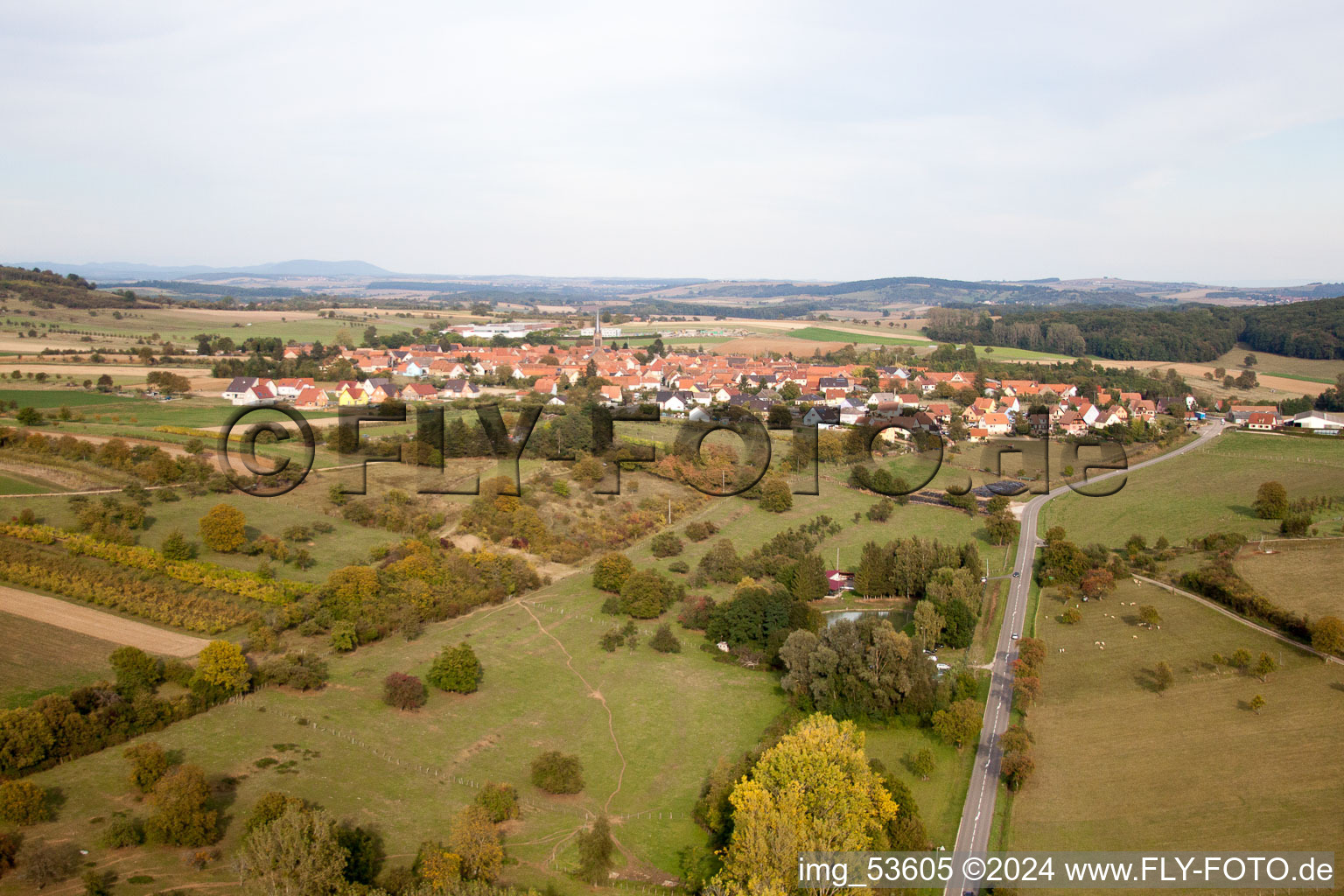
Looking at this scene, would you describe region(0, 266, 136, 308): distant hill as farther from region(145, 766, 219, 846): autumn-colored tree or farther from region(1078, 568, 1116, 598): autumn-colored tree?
region(1078, 568, 1116, 598): autumn-colored tree

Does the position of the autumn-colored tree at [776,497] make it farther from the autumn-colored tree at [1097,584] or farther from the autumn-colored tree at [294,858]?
the autumn-colored tree at [294,858]

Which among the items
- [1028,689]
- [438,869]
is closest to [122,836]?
[438,869]

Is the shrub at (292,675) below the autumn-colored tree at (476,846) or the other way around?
the other way around

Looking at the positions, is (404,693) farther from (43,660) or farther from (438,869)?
(43,660)

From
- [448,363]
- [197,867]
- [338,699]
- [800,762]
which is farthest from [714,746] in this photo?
[448,363]

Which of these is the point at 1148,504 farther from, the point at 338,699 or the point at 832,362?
the point at 832,362

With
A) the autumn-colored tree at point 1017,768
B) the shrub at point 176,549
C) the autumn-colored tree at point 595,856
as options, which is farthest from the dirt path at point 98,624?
the autumn-colored tree at point 1017,768

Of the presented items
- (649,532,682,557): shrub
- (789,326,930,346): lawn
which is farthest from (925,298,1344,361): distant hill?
(649,532,682,557): shrub
